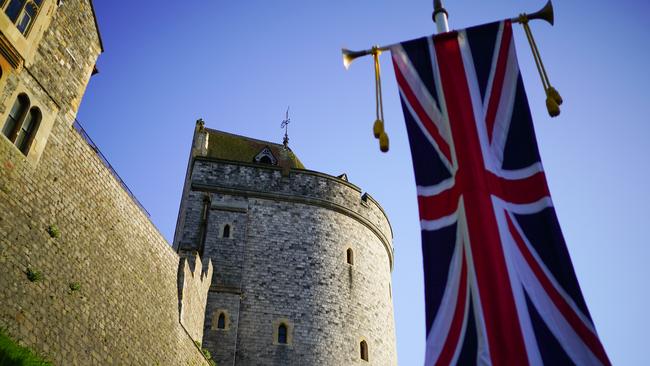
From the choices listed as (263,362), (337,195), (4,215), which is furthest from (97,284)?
(337,195)

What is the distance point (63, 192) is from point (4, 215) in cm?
177

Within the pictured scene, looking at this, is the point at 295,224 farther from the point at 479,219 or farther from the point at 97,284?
the point at 479,219

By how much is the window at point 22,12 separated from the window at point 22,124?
4.13ft

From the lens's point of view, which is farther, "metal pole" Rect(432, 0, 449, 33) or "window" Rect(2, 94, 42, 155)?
"window" Rect(2, 94, 42, 155)

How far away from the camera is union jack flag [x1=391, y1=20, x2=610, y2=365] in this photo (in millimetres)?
4387

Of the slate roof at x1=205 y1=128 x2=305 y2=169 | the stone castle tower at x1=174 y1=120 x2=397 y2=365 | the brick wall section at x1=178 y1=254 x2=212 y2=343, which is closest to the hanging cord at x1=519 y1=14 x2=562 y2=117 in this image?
the brick wall section at x1=178 y1=254 x2=212 y2=343

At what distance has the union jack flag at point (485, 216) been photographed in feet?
14.4

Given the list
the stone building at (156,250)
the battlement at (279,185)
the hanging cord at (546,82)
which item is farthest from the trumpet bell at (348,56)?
the battlement at (279,185)

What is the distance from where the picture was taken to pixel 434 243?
A: 5.01 metres

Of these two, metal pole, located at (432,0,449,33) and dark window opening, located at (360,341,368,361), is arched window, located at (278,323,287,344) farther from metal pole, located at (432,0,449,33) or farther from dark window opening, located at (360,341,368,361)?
metal pole, located at (432,0,449,33)

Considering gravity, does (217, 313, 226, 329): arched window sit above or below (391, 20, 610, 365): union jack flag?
above

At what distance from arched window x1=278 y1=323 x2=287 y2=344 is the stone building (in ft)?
0.12

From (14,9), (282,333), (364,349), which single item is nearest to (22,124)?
(14,9)

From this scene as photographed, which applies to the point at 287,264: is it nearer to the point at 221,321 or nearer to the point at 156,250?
the point at 221,321
